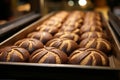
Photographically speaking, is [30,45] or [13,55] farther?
[30,45]

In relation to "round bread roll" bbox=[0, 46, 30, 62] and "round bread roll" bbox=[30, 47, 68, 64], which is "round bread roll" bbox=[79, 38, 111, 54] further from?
"round bread roll" bbox=[0, 46, 30, 62]

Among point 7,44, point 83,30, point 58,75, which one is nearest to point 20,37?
point 7,44

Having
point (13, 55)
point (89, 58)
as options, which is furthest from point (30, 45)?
point (89, 58)

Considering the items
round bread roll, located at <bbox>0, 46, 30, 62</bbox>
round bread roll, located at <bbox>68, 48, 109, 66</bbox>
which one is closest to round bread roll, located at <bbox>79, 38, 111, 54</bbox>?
round bread roll, located at <bbox>68, 48, 109, 66</bbox>

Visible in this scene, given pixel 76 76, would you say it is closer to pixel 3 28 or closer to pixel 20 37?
pixel 20 37

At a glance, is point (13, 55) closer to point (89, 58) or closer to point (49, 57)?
point (49, 57)

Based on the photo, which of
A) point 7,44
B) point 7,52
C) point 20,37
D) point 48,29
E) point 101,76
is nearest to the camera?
point 101,76

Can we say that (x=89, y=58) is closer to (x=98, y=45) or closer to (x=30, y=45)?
(x=98, y=45)

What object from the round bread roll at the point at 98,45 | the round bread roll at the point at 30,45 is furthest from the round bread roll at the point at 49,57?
the round bread roll at the point at 98,45
